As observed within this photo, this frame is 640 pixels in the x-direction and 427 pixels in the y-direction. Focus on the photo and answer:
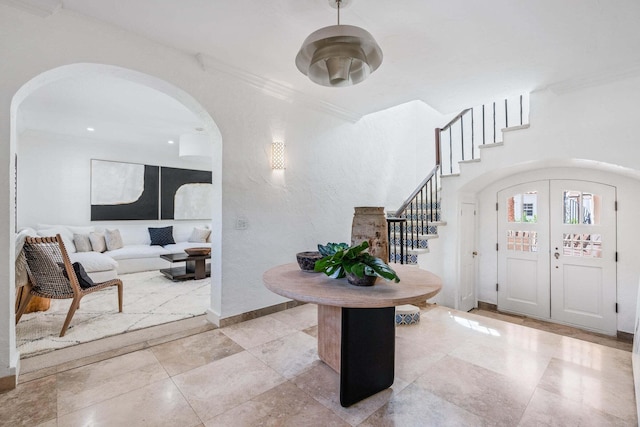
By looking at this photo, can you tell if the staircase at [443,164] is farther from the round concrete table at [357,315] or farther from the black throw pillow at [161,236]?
the black throw pillow at [161,236]

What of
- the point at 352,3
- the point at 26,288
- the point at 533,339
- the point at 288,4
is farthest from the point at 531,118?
the point at 26,288

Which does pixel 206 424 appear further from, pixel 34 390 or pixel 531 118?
pixel 531 118

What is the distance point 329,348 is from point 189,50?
8.90 ft

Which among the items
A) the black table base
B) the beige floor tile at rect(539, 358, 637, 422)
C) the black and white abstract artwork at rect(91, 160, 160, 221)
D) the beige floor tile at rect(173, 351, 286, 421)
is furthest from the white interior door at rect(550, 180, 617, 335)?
the black and white abstract artwork at rect(91, 160, 160, 221)

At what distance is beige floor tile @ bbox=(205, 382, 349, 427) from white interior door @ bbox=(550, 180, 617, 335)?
13.0 ft

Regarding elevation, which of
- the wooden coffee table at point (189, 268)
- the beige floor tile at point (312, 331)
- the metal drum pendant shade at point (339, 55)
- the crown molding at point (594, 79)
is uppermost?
the crown molding at point (594, 79)

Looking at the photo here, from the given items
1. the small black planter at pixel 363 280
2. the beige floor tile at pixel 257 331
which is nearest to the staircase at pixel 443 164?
the beige floor tile at pixel 257 331

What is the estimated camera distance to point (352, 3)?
6.19 ft

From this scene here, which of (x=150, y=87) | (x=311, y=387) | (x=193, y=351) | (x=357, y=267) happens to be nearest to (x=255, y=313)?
(x=193, y=351)

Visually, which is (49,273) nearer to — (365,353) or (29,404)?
(29,404)

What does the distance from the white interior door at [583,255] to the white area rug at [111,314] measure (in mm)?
4693

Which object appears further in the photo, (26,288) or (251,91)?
(251,91)

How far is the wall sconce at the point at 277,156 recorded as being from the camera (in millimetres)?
3172

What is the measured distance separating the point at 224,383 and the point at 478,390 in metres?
1.68
